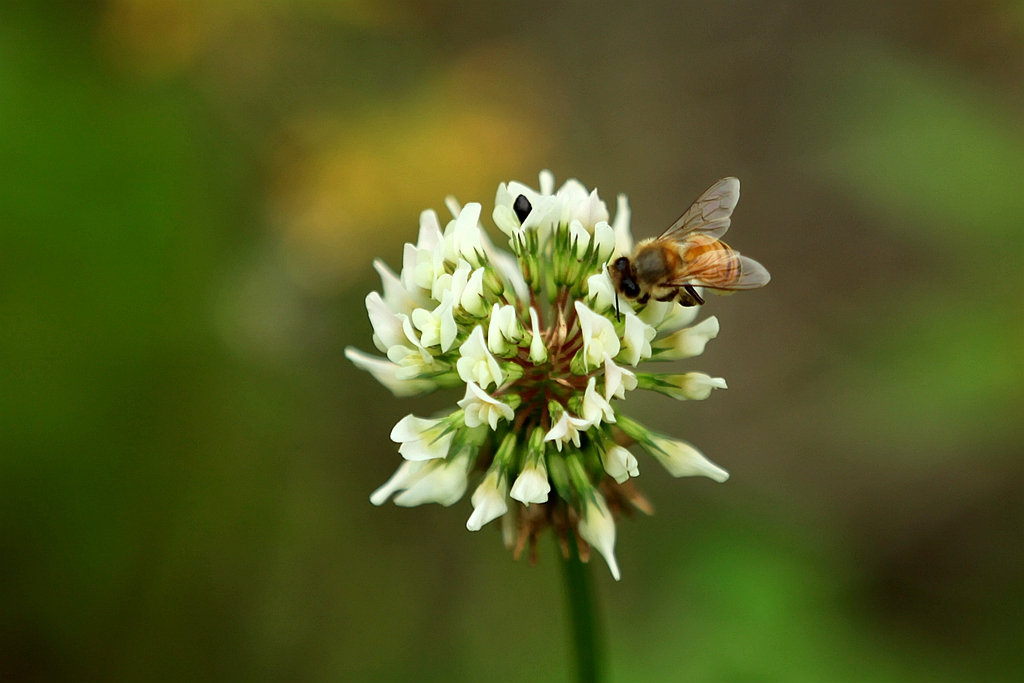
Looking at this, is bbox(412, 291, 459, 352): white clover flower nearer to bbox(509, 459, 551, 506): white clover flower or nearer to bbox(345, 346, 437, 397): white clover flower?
bbox(345, 346, 437, 397): white clover flower

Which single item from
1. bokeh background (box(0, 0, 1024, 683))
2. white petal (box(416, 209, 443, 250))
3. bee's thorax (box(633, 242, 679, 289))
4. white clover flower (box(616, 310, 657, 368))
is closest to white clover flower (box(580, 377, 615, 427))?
white clover flower (box(616, 310, 657, 368))

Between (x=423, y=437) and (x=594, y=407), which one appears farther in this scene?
(x=423, y=437)

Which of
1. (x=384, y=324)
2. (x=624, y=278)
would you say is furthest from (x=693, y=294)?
(x=384, y=324)

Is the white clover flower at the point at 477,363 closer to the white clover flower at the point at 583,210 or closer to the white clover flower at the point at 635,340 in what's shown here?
the white clover flower at the point at 635,340

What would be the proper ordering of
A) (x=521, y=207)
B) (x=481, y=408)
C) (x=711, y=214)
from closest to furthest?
1. (x=481, y=408)
2. (x=521, y=207)
3. (x=711, y=214)

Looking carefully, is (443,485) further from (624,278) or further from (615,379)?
(624,278)

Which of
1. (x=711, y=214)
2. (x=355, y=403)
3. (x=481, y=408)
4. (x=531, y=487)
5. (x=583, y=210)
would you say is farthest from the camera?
(x=355, y=403)

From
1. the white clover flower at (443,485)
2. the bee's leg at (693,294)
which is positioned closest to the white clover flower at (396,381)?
the white clover flower at (443,485)
